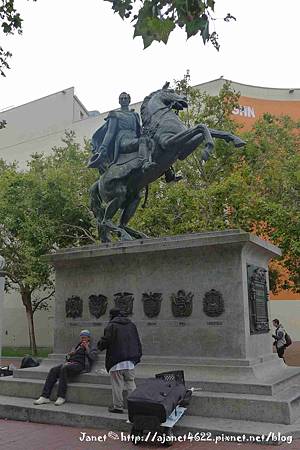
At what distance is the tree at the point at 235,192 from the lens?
63.2 ft

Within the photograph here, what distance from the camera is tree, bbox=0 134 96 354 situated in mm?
23781

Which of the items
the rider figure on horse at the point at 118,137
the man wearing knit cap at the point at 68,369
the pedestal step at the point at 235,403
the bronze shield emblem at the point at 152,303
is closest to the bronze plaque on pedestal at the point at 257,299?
the pedestal step at the point at 235,403

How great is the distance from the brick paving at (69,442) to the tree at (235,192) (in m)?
12.4

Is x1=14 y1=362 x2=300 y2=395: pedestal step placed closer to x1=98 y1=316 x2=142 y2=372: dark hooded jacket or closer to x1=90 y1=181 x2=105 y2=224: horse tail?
x1=98 y1=316 x2=142 y2=372: dark hooded jacket

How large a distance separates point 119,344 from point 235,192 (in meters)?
13.0

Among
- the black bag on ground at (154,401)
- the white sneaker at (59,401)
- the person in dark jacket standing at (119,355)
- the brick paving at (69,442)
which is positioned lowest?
the brick paving at (69,442)

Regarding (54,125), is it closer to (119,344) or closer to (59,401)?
(59,401)

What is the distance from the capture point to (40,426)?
299 inches

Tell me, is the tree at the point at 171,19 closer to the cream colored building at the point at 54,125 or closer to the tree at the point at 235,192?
the tree at the point at 235,192

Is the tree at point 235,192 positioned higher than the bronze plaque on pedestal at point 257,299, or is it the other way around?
the tree at point 235,192

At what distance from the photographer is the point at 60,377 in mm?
8250

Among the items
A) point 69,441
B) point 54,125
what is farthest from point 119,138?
point 54,125

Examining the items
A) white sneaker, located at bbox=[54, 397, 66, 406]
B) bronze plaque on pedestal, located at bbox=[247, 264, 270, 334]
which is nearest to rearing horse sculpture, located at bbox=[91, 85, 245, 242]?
bronze plaque on pedestal, located at bbox=[247, 264, 270, 334]

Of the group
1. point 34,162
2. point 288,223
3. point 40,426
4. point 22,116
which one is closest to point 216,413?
point 40,426
